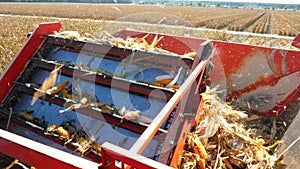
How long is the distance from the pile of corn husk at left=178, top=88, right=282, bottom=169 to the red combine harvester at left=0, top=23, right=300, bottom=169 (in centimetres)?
17

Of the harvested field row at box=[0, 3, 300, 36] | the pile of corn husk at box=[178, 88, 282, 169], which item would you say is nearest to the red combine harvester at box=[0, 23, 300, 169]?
the pile of corn husk at box=[178, 88, 282, 169]

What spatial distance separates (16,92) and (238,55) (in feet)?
9.03

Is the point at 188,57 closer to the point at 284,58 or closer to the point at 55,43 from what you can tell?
the point at 284,58

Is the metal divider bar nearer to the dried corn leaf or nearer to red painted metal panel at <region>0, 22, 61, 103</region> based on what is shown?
the dried corn leaf

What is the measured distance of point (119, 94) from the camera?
8.33 ft

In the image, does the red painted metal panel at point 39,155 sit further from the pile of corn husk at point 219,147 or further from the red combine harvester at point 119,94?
the pile of corn husk at point 219,147

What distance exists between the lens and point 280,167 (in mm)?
2641

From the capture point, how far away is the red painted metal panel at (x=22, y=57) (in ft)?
9.29

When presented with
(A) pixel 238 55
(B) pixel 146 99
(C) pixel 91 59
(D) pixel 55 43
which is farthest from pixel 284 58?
(D) pixel 55 43

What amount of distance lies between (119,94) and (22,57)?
1338 millimetres

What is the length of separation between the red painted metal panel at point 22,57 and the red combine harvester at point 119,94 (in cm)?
1

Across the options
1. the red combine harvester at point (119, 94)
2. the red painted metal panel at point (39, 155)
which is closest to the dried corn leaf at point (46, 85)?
the red combine harvester at point (119, 94)

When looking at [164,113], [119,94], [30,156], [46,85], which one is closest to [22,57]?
[46,85]

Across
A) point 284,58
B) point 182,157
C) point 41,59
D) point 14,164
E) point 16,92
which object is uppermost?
point 284,58
